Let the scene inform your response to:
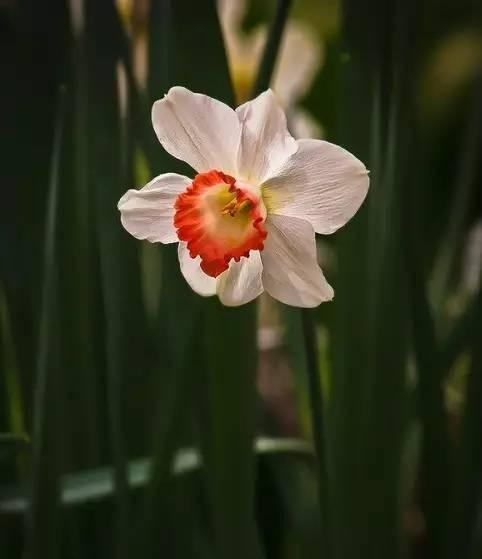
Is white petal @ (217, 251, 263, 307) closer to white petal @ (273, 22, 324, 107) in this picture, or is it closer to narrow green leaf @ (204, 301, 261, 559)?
narrow green leaf @ (204, 301, 261, 559)

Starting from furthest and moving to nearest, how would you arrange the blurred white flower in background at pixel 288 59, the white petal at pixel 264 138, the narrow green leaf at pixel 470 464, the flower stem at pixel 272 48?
the blurred white flower in background at pixel 288 59 < the narrow green leaf at pixel 470 464 < the flower stem at pixel 272 48 < the white petal at pixel 264 138

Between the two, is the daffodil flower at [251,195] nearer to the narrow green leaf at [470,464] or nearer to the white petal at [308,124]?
the narrow green leaf at [470,464]

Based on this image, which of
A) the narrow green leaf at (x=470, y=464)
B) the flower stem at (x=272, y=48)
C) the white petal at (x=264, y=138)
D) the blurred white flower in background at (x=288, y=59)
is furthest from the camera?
the blurred white flower in background at (x=288, y=59)

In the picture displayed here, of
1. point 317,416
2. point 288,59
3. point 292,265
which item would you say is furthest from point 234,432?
point 288,59

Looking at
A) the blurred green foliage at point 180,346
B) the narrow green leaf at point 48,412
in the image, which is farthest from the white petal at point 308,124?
the narrow green leaf at point 48,412

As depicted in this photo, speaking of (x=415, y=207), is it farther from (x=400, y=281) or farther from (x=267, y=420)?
(x=267, y=420)

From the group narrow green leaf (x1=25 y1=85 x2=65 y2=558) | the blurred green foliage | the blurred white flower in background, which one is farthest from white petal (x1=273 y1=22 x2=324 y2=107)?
narrow green leaf (x1=25 y1=85 x2=65 y2=558)

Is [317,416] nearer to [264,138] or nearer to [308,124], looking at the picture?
[264,138]

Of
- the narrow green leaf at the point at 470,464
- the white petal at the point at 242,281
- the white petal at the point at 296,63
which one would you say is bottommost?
the narrow green leaf at the point at 470,464
